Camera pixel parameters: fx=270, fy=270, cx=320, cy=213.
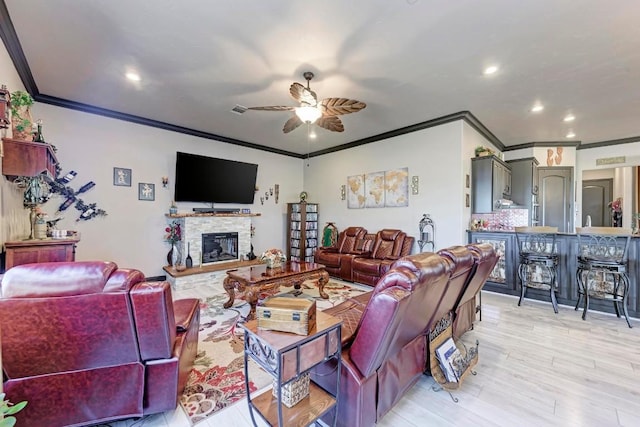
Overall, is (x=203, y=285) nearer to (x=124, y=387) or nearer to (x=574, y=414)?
(x=124, y=387)

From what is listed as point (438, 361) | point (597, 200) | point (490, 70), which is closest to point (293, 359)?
point (438, 361)

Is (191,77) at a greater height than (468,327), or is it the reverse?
(191,77)

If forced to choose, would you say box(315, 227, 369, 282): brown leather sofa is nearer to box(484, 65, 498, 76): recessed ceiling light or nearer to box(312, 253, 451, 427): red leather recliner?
box(312, 253, 451, 427): red leather recliner

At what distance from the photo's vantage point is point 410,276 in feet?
4.92

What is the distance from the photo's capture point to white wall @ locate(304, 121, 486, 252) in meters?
4.64

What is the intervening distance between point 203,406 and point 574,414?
2.53 m

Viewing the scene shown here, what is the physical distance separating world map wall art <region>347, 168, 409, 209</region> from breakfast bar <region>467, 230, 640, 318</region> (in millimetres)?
1435

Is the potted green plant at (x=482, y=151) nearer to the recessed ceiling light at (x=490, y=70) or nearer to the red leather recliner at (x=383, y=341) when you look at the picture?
the recessed ceiling light at (x=490, y=70)

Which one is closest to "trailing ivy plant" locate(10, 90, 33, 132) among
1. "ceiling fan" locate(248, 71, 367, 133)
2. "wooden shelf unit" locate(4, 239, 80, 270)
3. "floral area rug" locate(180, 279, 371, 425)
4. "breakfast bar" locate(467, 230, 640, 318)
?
"wooden shelf unit" locate(4, 239, 80, 270)

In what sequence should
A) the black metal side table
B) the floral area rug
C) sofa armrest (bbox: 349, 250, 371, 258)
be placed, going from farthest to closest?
sofa armrest (bbox: 349, 250, 371, 258)
the floral area rug
the black metal side table

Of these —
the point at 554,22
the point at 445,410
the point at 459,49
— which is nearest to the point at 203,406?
the point at 445,410

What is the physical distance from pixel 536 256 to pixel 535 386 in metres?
2.34

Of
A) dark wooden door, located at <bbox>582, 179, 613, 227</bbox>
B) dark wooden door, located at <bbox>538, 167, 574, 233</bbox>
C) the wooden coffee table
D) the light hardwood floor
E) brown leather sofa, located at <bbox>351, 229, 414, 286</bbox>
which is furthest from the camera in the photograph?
dark wooden door, located at <bbox>582, 179, 613, 227</bbox>

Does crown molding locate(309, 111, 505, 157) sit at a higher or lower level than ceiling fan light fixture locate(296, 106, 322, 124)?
higher
